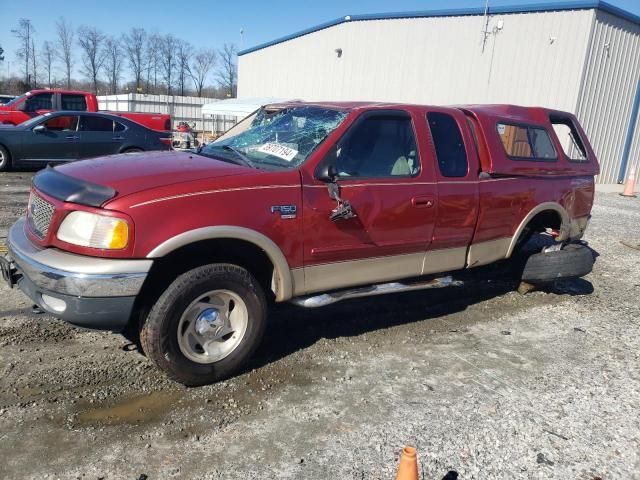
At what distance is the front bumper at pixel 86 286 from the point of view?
304cm

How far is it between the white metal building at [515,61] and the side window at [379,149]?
13219 millimetres

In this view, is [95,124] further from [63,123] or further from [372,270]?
[372,270]

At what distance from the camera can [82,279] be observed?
9.93 ft

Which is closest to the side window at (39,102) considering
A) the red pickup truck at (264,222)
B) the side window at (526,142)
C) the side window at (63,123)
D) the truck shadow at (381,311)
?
the side window at (63,123)

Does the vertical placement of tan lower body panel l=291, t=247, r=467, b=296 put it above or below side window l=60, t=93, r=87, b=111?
below

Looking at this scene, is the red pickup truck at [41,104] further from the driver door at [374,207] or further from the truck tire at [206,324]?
the truck tire at [206,324]

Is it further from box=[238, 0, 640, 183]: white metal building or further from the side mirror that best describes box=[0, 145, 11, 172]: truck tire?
box=[238, 0, 640, 183]: white metal building

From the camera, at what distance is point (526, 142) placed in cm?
537

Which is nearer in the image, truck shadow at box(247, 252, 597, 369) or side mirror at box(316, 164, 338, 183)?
side mirror at box(316, 164, 338, 183)

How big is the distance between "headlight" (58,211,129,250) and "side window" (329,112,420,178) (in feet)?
5.17

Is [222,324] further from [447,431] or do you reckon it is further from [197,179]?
[447,431]

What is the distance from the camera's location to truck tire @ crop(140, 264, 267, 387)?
3.28 meters

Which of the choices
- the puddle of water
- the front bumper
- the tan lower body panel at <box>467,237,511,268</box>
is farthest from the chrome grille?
the tan lower body panel at <box>467,237,511,268</box>

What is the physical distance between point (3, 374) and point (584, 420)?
3.74 meters
